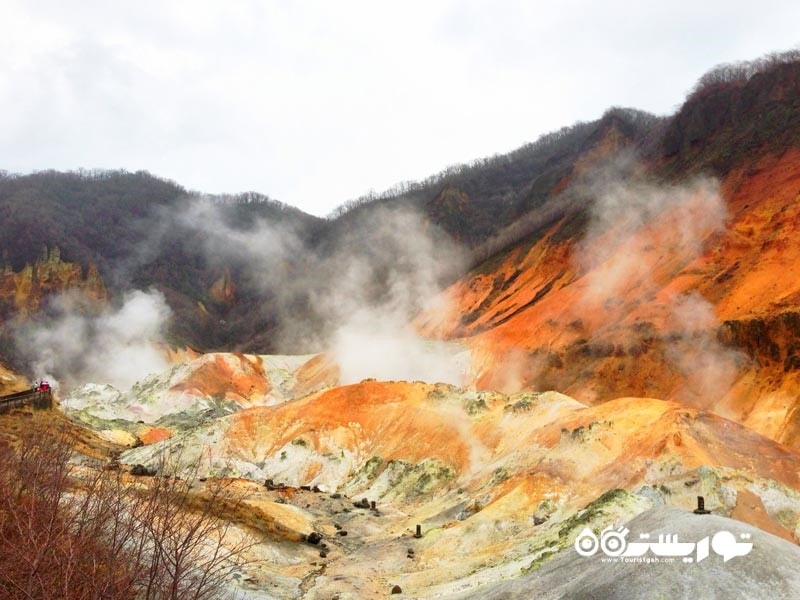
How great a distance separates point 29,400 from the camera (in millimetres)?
56719

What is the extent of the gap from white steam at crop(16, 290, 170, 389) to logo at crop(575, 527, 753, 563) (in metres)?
113

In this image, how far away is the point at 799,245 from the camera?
52969 millimetres

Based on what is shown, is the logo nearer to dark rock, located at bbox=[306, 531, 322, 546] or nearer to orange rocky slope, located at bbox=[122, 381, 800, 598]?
orange rocky slope, located at bbox=[122, 381, 800, 598]

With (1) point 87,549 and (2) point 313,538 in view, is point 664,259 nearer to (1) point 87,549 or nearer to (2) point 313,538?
(2) point 313,538

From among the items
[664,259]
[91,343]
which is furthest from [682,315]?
[91,343]

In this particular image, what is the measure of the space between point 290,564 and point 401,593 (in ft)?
20.6

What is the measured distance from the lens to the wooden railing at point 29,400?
5450cm

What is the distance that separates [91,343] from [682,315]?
4282 inches

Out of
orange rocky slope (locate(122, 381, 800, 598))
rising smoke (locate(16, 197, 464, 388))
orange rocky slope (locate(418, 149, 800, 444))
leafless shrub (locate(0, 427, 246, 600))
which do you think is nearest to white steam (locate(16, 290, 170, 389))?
rising smoke (locate(16, 197, 464, 388))

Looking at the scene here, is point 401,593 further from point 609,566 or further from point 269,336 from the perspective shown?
point 269,336

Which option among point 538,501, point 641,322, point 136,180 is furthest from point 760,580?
point 136,180

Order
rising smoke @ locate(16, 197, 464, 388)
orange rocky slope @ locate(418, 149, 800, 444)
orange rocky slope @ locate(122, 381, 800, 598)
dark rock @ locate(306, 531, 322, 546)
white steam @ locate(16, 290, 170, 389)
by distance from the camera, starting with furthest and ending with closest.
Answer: white steam @ locate(16, 290, 170, 389) → rising smoke @ locate(16, 197, 464, 388) → orange rocky slope @ locate(418, 149, 800, 444) → dark rock @ locate(306, 531, 322, 546) → orange rocky slope @ locate(122, 381, 800, 598)

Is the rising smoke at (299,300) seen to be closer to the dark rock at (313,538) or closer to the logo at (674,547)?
the dark rock at (313,538)

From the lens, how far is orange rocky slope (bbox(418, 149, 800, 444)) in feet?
151
